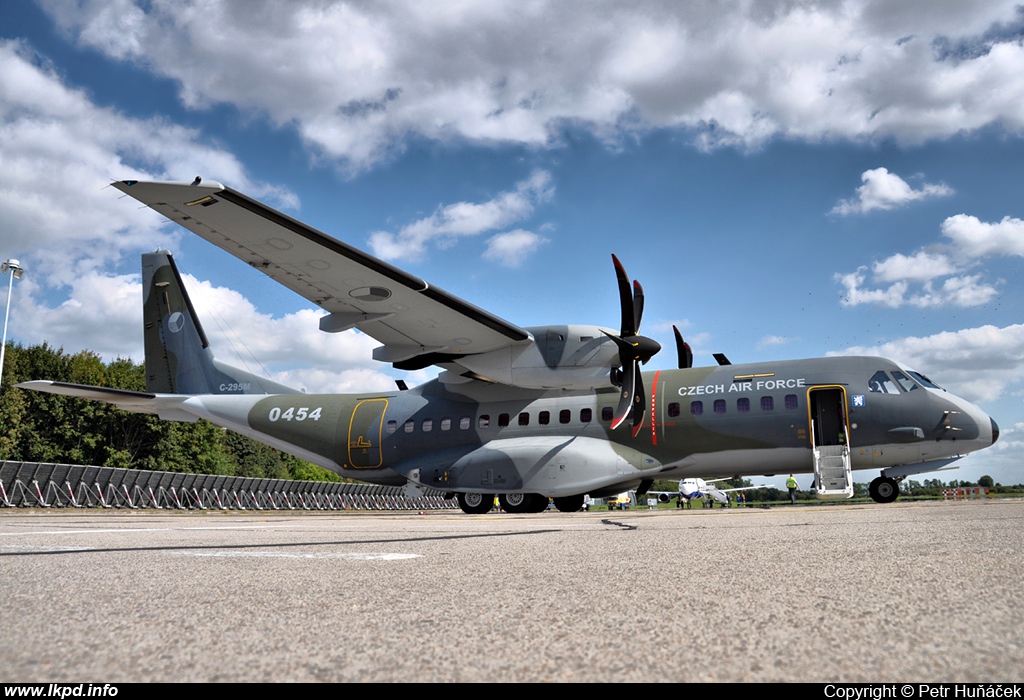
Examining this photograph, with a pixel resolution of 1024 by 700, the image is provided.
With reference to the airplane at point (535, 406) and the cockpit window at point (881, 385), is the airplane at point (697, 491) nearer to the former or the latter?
the airplane at point (535, 406)

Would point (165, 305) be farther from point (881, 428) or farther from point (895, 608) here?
point (895, 608)

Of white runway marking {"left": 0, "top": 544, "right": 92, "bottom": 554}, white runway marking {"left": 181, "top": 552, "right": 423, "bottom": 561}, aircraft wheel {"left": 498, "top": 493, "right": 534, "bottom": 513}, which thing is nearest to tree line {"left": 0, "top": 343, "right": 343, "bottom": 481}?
aircraft wheel {"left": 498, "top": 493, "right": 534, "bottom": 513}

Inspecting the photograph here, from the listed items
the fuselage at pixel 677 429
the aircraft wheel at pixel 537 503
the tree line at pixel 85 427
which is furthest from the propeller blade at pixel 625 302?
the tree line at pixel 85 427

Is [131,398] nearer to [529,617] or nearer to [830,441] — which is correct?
[830,441]

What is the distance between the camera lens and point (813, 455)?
1304 centimetres

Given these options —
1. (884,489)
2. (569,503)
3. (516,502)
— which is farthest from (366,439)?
(884,489)

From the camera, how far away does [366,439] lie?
1585 centimetres

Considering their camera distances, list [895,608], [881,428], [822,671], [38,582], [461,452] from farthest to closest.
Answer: [461,452], [881,428], [38,582], [895,608], [822,671]

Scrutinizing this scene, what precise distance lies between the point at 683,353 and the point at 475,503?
6068 mm

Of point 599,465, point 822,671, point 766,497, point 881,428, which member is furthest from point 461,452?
point 766,497

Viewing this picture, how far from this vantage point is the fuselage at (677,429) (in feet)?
42.7

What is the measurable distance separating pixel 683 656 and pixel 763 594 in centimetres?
96

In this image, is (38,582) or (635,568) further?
(635,568)
